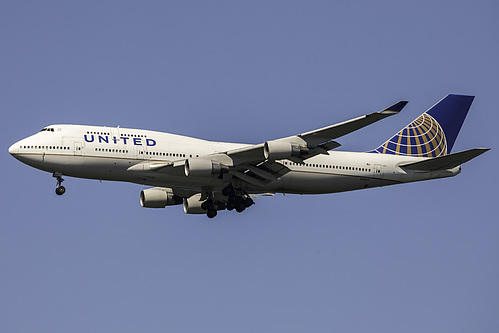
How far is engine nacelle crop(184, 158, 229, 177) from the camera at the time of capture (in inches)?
1645

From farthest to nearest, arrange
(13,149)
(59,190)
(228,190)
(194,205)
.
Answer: (194,205) → (228,190) → (59,190) → (13,149)

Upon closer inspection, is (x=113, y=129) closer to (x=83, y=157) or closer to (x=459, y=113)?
(x=83, y=157)

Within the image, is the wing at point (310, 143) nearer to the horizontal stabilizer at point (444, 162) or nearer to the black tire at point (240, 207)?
the black tire at point (240, 207)

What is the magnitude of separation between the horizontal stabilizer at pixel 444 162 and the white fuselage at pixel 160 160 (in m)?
0.41

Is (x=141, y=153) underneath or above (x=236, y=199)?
above

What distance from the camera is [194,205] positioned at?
162 feet

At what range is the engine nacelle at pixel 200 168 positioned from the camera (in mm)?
41781

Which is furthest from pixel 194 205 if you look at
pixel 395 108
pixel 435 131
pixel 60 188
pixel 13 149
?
pixel 395 108

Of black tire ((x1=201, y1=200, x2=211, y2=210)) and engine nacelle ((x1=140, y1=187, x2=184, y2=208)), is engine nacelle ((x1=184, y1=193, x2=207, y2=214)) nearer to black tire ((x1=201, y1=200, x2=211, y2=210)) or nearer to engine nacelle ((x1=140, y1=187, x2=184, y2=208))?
engine nacelle ((x1=140, y1=187, x2=184, y2=208))

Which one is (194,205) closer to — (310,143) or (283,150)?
(283,150)

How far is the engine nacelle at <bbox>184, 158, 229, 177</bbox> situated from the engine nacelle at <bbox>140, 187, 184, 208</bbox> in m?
6.89

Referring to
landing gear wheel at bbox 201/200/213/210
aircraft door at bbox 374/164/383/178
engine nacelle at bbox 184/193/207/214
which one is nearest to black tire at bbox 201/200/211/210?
landing gear wheel at bbox 201/200/213/210

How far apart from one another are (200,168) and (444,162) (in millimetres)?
14481

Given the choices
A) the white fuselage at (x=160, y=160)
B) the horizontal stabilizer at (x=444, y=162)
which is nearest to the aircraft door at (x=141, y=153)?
the white fuselage at (x=160, y=160)
